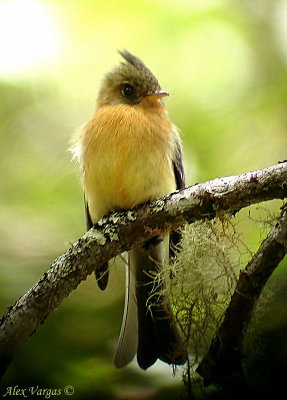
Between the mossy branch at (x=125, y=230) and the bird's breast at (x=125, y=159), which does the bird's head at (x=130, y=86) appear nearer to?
the bird's breast at (x=125, y=159)

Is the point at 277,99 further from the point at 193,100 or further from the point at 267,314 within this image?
the point at 267,314

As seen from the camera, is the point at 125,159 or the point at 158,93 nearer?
the point at 125,159

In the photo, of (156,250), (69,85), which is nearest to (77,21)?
(69,85)

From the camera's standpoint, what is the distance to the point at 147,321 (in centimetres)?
326

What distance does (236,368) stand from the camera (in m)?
2.44

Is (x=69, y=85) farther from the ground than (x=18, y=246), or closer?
farther from the ground

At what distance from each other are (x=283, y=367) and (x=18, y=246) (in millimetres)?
1668

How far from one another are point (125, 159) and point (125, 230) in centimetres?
43

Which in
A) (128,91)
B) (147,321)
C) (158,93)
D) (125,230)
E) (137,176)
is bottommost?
(147,321)
